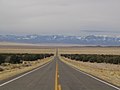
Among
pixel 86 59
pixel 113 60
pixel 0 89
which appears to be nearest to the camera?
pixel 0 89

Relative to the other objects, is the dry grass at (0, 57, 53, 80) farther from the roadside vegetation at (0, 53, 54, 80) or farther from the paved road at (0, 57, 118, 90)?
the paved road at (0, 57, 118, 90)

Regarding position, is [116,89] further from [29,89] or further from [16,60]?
[16,60]

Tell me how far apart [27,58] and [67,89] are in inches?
3536

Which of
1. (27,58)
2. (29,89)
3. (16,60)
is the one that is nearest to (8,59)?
(16,60)

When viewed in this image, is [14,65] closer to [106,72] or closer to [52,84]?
[106,72]

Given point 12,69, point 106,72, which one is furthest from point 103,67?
point 106,72

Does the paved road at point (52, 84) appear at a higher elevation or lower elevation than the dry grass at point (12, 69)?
lower

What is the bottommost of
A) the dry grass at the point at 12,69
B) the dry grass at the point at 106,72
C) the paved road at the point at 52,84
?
the paved road at the point at 52,84

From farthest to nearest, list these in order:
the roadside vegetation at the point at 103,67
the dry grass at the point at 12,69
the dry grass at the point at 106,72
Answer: the dry grass at the point at 12,69, the roadside vegetation at the point at 103,67, the dry grass at the point at 106,72

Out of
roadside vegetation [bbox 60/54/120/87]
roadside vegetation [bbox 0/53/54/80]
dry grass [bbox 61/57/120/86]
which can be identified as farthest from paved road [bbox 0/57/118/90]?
roadside vegetation [bbox 0/53/54/80]

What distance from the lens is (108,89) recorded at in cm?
1627

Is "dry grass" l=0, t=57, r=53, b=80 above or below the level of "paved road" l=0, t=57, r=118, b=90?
above

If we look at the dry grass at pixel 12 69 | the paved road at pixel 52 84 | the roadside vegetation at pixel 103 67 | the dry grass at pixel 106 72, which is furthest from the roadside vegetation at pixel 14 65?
the dry grass at pixel 106 72

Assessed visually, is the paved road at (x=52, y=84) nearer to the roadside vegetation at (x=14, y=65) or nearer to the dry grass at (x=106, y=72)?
the dry grass at (x=106, y=72)
